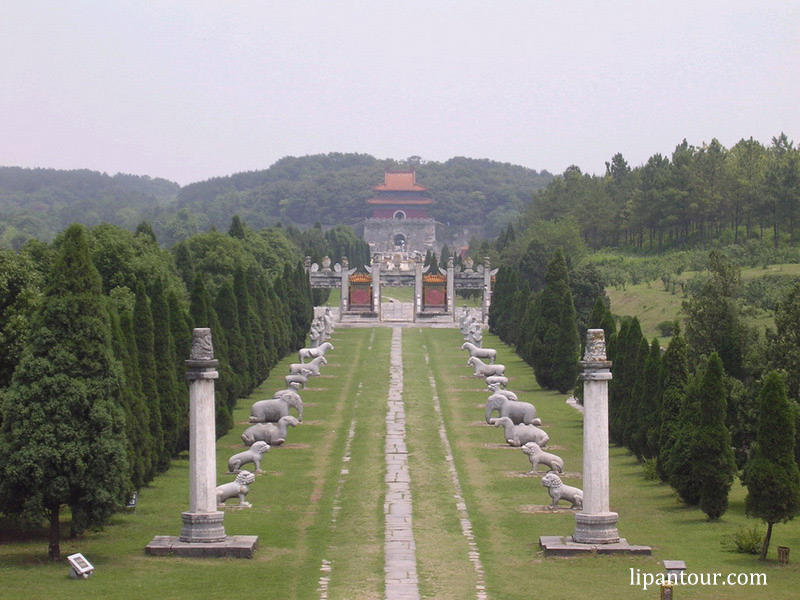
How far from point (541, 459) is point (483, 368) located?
21810mm

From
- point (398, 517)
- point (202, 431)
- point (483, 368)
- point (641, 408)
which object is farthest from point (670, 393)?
point (483, 368)

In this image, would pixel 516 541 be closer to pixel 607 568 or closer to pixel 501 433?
pixel 607 568

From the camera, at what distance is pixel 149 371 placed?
33906 mm

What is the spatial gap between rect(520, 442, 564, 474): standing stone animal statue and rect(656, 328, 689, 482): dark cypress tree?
229 cm

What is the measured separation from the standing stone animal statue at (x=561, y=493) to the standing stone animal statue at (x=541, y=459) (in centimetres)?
386

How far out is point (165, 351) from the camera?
35.5m

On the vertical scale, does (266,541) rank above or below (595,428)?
below

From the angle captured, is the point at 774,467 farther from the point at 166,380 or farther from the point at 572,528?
the point at 166,380

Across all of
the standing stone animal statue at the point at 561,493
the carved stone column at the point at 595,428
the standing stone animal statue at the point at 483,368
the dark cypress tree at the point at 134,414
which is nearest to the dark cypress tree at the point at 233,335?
the standing stone animal statue at the point at 483,368

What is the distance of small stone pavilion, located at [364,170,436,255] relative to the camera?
184 m

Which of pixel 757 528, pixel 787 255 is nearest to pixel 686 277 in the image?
pixel 787 255

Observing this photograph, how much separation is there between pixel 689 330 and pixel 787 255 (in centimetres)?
4291

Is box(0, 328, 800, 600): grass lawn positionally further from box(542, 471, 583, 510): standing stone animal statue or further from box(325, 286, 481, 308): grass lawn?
box(325, 286, 481, 308): grass lawn

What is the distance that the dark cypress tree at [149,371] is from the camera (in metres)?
33.6
